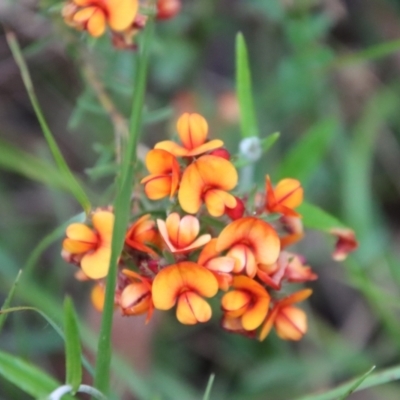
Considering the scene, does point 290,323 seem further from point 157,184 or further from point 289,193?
point 157,184

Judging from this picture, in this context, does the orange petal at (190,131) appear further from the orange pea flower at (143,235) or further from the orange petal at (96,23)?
the orange petal at (96,23)

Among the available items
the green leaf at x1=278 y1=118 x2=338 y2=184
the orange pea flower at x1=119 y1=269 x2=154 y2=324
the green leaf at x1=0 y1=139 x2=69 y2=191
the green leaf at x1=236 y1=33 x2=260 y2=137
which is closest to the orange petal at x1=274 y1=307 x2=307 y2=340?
the orange pea flower at x1=119 y1=269 x2=154 y2=324

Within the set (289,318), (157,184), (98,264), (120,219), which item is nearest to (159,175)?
(157,184)

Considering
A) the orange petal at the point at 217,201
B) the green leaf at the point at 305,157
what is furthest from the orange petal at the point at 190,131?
the green leaf at the point at 305,157

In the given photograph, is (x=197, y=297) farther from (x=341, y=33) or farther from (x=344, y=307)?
(x=341, y=33)

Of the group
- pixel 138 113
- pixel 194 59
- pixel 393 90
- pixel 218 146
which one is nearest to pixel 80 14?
pixel 138 113

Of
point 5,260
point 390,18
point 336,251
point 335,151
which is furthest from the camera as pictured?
point 390,18

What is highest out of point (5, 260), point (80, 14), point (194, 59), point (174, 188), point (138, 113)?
point (80, 14)
